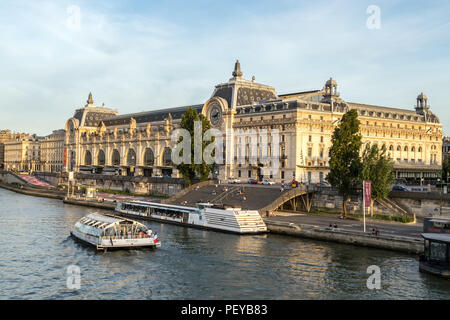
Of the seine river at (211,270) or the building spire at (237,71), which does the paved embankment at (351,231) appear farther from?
the building spire at (237,71)

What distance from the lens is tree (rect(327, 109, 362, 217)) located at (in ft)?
239

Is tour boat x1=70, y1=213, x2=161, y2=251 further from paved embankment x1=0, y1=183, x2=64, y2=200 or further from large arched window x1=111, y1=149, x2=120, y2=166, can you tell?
large arched window x1=111, y1=149, x2=120, y2=166

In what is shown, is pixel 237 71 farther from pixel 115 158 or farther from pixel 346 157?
pixel 115 158

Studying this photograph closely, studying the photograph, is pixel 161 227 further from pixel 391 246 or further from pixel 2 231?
pixel 391 246

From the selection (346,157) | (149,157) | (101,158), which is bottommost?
(346,157)

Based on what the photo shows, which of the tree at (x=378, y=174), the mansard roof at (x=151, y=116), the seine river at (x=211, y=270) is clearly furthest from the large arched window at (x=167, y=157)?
the seine river at (x=211, y=270)

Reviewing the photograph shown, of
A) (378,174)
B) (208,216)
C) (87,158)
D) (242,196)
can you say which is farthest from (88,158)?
(378,174)

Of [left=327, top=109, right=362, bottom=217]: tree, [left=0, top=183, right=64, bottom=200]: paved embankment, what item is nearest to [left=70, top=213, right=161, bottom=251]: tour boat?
[left=327, top=109, right=362, bottom=217]: tree

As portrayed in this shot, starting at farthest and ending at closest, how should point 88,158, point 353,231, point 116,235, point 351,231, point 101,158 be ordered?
point 88,158 → point 101,158 → point 353,231 → point 351,231 → point 116,235

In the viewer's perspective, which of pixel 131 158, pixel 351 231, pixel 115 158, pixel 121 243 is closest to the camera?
pixel 121 243

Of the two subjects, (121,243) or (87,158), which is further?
(87,158)

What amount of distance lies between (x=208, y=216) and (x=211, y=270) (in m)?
25.8

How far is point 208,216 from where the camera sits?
229 ft

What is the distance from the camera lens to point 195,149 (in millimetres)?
99562
